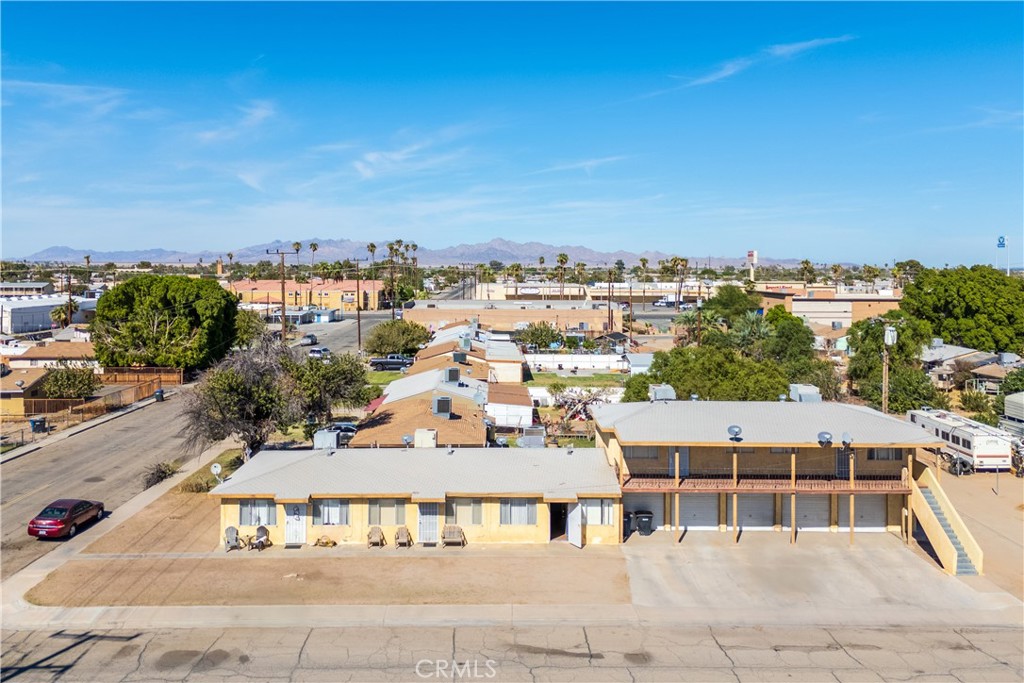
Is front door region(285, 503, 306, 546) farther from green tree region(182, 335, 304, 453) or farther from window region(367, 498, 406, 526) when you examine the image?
green tree region(182, 335, 304, 453)

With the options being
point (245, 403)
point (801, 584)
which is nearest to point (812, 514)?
point (801, 584)

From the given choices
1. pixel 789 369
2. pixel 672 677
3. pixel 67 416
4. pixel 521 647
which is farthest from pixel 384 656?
pixel 789 369

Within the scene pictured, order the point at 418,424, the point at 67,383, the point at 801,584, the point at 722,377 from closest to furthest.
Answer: the point at 801,584 → the point at 418,424 → the point at 722,377 → the point at 67,383

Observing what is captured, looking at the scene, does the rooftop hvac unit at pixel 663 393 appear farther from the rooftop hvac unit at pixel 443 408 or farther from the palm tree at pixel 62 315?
the palm tree at pixel 62 315

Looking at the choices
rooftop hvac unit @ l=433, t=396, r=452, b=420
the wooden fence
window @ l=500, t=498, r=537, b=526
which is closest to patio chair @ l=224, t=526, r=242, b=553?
window @ l=500, t=498, r=537, b=526

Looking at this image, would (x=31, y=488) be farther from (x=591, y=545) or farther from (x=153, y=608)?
(x=591, y=545)

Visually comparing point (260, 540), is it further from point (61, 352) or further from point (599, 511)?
point (61, 352)
